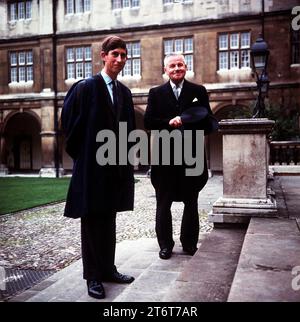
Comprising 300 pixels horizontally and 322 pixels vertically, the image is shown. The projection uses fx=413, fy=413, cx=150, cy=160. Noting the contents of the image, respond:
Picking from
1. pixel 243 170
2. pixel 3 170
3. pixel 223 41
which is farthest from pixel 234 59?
pixel 243 170

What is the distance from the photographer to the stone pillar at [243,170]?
445 cm

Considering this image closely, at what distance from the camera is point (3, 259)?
15.5 feet

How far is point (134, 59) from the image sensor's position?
19.9 m

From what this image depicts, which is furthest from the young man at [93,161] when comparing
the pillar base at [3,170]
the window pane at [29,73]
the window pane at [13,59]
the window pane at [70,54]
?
the window pane at [13,59]

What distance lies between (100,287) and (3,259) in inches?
84.2

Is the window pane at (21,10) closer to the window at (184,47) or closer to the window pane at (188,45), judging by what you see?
the window at (184,47)

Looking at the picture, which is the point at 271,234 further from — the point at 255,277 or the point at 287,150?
the point at 287,150

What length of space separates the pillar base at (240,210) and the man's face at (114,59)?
205 cm

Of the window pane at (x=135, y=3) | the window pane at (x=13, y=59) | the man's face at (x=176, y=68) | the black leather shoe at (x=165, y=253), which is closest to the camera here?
the man's face at (x=176, y=68)

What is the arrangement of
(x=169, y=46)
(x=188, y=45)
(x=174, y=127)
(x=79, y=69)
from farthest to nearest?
(x=79, y=69), (x=169, y=46), (x=188, y=45), (x=174, y=127)

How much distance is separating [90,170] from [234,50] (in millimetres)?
16751

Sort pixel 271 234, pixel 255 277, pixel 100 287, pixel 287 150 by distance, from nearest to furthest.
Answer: pixel 255 277 < pixel 100 287 < pixel 271 234 < pixel 287 150

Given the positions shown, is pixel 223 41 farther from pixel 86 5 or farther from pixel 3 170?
pixel 3 170
